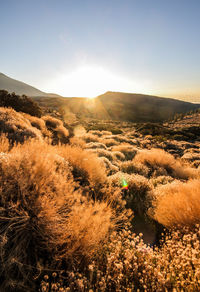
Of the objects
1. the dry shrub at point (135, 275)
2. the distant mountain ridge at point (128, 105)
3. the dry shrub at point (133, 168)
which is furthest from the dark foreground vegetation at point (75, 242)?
the distant mountain ridge at point (128, 105)

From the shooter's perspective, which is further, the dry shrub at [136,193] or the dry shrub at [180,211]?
the dry shrub at [136,193]

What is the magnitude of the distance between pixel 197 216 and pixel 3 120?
7659 millimetres

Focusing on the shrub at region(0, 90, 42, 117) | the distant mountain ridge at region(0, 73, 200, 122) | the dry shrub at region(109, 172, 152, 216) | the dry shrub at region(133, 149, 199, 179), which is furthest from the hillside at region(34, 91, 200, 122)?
the dry shrub at region(109, 172, 152, 216)

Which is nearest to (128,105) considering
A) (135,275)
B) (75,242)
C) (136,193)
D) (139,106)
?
(139,106)

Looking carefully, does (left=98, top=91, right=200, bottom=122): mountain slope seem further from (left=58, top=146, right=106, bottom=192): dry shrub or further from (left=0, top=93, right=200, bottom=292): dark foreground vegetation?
(left=0, top=93, right=200, bottom=292): dark foreground vegetation

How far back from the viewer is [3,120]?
6.58m

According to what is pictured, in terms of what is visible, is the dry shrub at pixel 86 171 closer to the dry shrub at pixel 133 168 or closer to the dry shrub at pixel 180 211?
the dry shrub at pixel 180 211

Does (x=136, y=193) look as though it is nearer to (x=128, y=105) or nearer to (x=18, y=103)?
(x=18, y=103)

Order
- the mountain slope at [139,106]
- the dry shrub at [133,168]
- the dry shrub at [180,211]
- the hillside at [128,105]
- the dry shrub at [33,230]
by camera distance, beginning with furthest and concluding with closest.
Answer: the mountain slope at [139,106], the hillside at [128,105], the dry shrub at [133,168], the dry shrub at [180,211], the dry shrub at [33,230]

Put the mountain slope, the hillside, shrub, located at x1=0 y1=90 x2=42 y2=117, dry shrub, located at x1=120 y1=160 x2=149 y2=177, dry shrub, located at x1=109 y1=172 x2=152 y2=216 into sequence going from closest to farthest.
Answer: dry shrub, located at x1=109 y1=172 x2=152 y2=216
dry shrub, located at x1=120 y1=160 x2=149 y2=177
shrub, located at x1=0 y1=90 x2=42 y2=117
the hillside
the mountain slope

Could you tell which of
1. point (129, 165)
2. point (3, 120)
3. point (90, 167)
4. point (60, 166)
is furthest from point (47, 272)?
point (3, 120)

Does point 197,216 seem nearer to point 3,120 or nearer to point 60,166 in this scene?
point 60,166

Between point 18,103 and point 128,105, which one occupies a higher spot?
point 128,105

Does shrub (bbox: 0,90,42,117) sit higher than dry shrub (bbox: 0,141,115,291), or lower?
higher
